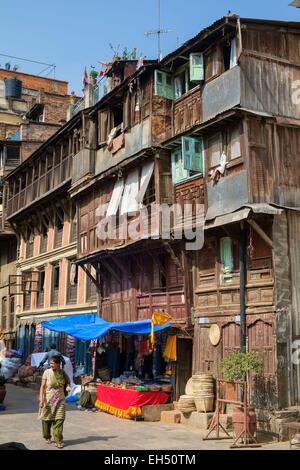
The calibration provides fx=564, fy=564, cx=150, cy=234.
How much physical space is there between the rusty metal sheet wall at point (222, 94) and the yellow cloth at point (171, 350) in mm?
6521

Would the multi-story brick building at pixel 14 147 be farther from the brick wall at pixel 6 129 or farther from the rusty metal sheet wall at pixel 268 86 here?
the rusty metal sheet wall at pixel 268 86

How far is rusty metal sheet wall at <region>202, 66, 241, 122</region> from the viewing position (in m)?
14.8

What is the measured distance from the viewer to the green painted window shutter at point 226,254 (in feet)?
50.2

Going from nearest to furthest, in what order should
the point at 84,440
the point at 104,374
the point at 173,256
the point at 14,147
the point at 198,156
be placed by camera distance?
the point at 84,440, the point at 198,156, the point at 173,256, the point at 104,374, the point at 14,147

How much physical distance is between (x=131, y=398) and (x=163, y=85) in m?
9.64

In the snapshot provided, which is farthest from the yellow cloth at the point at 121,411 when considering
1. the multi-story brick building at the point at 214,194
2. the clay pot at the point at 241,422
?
the clay pot at the point at 241,422

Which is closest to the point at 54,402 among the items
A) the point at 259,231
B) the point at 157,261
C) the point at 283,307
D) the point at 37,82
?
the point at 283,307

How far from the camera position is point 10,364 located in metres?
29.1

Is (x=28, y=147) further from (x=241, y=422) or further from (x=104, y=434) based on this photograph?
(x=241, y=422)

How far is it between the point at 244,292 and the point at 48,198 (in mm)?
16569

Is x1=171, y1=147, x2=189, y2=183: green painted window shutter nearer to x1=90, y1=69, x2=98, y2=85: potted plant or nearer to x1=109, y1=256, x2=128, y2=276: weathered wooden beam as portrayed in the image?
x1=109, y1=256, x2=128, y2=276: weathered wooden beam

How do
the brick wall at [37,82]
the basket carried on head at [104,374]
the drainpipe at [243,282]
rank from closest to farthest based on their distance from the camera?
the drainpipe at [243,282] → the basket carried on head at [104,374] → the brick wall at [37,82]

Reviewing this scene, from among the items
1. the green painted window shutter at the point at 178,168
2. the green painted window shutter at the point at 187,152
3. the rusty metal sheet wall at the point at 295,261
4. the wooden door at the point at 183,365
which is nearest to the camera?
the rusty metal sheet wall at the point at 295,261

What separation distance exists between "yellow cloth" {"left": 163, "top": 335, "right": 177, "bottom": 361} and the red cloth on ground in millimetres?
1057
